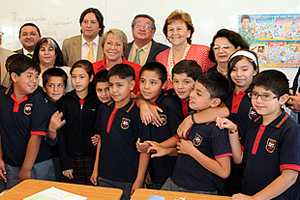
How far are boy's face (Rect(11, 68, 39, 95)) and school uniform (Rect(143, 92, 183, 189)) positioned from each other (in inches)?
41.1

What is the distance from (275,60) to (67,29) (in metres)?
2.97

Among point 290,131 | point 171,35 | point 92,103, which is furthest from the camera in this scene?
point 171,35

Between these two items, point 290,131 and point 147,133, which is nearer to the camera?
point 290,131

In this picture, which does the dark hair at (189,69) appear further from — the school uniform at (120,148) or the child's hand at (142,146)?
the child's hand at (142,146)

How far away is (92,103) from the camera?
95.7 inches

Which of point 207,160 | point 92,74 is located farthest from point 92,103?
point 207,160

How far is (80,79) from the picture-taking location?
2445mm

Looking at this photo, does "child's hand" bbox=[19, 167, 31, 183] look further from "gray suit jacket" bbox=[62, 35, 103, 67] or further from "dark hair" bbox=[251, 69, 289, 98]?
"dark hair" bbox=[251, 69, 289, 98]

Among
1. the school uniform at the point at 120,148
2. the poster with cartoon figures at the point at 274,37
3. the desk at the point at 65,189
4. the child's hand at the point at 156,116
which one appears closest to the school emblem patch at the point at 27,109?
the school uniform at the point at 120,148

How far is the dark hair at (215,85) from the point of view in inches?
71.4

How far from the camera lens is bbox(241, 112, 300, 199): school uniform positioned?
A: 57.8 inches

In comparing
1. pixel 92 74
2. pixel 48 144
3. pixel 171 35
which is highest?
pixel 171 35

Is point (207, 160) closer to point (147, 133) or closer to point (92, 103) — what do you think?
point (147, 133)

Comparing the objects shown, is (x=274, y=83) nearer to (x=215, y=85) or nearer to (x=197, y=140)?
(x=215, y=85)
